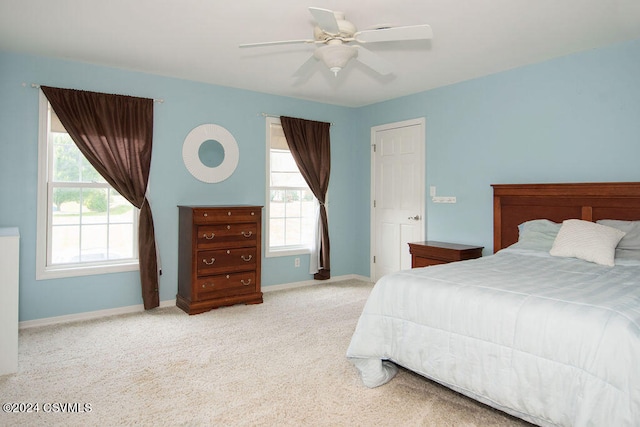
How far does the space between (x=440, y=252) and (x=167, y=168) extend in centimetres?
289

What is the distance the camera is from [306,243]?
5414 mm

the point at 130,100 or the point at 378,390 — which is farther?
the point at 130,100

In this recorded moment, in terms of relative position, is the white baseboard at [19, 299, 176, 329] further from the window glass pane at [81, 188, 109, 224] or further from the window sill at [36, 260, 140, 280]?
the window glass pane at [81, 188, 109, 224]

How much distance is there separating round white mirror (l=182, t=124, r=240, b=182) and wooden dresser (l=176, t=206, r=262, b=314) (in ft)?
1.64

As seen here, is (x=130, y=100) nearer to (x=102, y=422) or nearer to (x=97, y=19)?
(x=97, y=19)

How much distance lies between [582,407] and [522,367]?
270 mm

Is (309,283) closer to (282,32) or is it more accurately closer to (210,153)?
(210,153)

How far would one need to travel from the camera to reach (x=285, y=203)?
17.2 feet

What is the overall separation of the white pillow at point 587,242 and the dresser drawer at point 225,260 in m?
2.74


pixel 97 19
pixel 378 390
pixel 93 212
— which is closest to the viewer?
pixel 378 390

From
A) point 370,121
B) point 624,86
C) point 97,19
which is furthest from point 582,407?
point 370,121

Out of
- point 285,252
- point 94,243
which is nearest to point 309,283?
point 285,252

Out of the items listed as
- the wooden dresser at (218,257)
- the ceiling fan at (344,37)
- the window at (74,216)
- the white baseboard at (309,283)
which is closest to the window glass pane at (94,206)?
the window at (74,216)

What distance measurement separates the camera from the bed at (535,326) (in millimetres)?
1693
